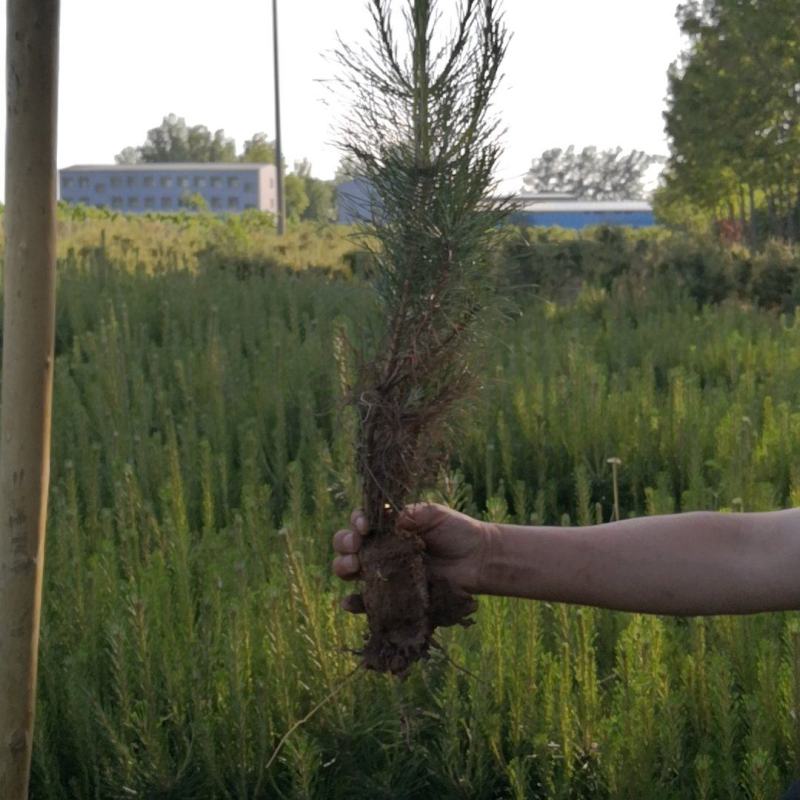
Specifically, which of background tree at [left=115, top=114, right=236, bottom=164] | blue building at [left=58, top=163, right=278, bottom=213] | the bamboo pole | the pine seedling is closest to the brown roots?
the pine seedling

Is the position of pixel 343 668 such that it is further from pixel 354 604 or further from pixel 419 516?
pixel 419 516

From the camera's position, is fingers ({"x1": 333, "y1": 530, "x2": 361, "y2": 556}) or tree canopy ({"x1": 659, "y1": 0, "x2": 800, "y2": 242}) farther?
tree canopy ({"x1": 659, "y1": 0, "x2": 800, "y2": 242})

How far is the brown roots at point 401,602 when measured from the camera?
5.15 feet

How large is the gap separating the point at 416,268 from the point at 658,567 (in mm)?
506

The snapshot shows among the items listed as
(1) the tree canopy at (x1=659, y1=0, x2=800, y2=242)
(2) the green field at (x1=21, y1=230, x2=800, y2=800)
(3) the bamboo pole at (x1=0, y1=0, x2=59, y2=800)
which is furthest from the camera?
(1) the tree canopy at (x1=659, y1=0, x2=800, y2=242)

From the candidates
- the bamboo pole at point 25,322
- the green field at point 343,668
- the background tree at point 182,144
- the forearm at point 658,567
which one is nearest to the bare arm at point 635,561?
the forearm at point 658,567

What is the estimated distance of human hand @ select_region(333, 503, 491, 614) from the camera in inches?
63.0

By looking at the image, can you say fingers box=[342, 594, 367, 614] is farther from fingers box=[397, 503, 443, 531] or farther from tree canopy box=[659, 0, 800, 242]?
tree canopy box=[659, 0, 800, 242]

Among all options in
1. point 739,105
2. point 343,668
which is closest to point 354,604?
point 343,668

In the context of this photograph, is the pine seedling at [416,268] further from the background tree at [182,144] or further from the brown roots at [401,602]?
the background tree at [182,144]

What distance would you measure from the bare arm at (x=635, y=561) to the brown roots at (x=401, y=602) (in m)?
0.03

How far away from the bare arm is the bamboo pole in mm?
608

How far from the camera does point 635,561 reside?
1.60 metres

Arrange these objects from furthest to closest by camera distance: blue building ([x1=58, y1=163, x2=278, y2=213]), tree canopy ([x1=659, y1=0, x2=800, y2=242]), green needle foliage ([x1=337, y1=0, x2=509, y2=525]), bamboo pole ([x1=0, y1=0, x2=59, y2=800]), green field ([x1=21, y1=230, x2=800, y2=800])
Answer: blue building ([x1=58, y1=163, x2=278, y2=213])
tree canopy ([x1=659, y1=0, x2=800, y2=242])
green field ([x1=21, y1=230, x2=800, y2=800])
bamboo pole ([x1=0, y1=0, x2=59, y2=800])
green needle foliage ([x1=337, y1=0, x2=509, y2=525])
